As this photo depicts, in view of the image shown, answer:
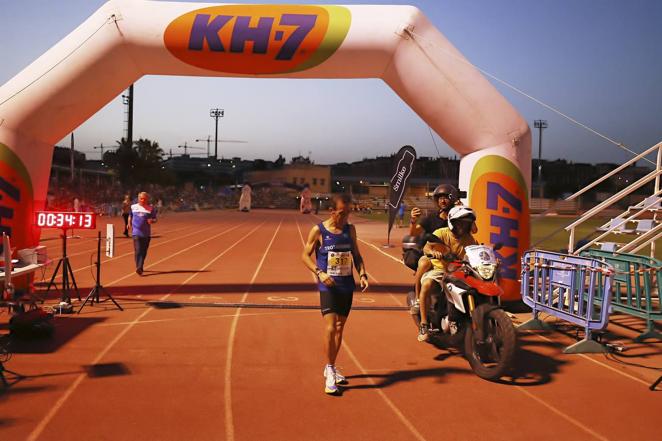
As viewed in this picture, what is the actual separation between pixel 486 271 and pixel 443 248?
0.76 meters

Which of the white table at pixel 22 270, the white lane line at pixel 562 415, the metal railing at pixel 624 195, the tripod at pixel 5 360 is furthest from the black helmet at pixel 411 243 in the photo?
the white table at pixel 22 270

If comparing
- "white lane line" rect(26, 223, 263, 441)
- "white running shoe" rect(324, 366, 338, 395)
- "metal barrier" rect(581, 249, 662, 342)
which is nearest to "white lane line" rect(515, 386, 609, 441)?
"white running shoe" rect(324, 366, 338, 395)

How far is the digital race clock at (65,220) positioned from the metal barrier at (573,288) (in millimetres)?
6529

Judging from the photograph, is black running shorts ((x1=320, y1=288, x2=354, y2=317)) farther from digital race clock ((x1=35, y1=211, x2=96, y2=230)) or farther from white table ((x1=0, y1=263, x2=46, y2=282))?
white table ((x1=0, y1=263, x2=46, y2=282))

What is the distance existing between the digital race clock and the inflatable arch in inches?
22.6

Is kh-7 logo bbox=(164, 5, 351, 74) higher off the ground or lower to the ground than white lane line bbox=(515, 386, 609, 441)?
higher

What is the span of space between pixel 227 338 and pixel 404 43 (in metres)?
5.34

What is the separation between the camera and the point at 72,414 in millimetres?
4570

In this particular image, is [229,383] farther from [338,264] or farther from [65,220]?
[65,220]

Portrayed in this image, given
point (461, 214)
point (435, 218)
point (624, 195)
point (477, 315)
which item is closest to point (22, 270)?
point (435, 218)

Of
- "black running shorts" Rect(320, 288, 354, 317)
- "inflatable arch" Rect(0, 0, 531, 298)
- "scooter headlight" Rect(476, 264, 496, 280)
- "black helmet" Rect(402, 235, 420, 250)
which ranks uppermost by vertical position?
"inflatable arch" Rect(0, 0, 531, 298)

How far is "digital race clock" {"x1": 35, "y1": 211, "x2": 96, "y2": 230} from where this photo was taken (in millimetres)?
Result: 8148

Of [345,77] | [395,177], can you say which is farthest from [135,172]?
[345,77]

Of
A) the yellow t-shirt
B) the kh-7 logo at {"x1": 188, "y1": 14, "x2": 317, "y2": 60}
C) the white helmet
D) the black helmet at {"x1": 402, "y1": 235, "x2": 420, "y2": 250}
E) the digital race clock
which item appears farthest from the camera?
the kh-7 logo at {"x1": 188, "y1": 14, "x2": 317, "y2": 60}
